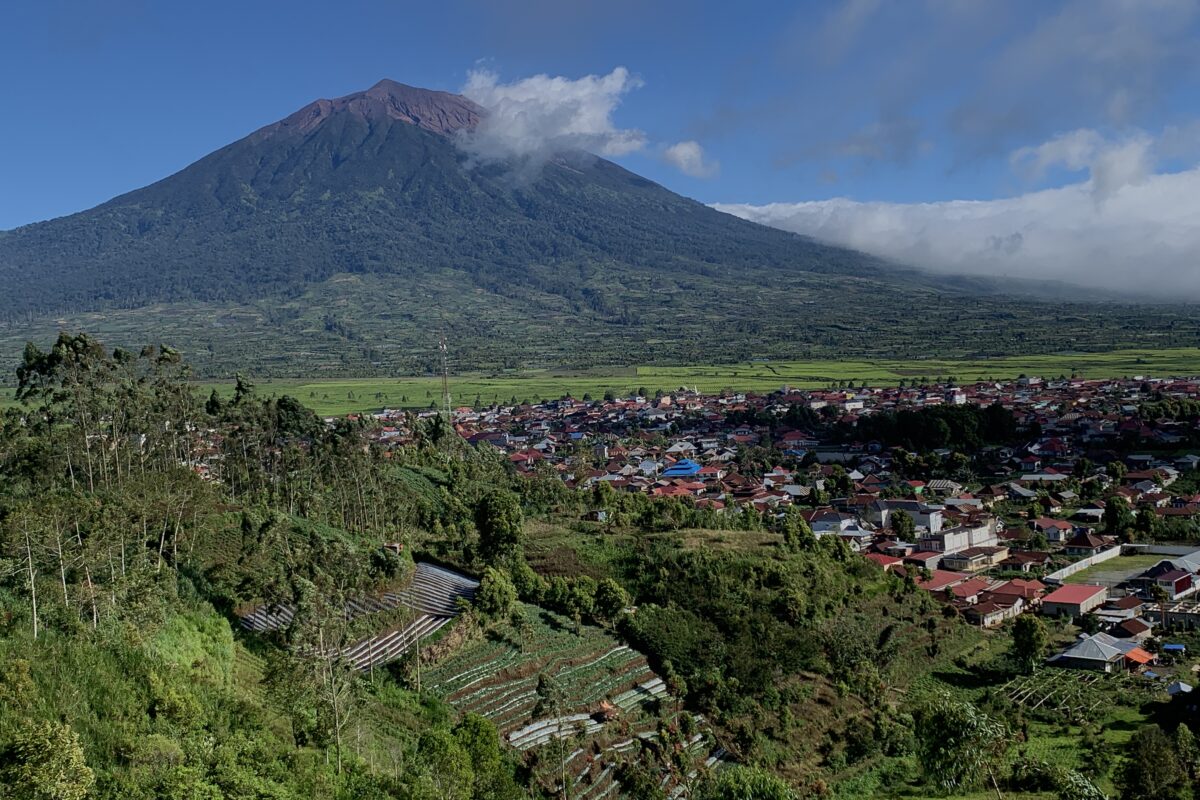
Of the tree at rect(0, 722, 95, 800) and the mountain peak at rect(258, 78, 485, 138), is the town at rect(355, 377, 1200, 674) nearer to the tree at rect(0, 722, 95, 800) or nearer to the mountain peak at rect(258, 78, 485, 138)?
the tree at rect(0, 722, 95, 800)

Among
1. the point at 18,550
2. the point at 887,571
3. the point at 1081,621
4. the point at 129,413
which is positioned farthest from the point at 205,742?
the point at 1081,621

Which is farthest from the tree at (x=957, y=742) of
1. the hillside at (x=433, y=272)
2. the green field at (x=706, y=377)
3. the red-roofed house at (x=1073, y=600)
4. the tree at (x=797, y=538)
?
the hillside at (x=433, y=272)

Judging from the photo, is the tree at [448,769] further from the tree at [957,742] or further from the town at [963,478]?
the town at [963,478]

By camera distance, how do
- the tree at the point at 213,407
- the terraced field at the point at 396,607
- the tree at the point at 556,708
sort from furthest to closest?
the tree at the point at 213,407
the terraced field at the point at 396,607
the tree at the point at 556,708

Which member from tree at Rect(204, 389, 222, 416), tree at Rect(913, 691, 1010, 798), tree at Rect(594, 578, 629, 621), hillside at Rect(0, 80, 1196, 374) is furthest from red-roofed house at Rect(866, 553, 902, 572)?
hillside at Rect(0, 80, 1196, 374)

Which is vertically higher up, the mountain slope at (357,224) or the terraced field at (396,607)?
the mountain slope at (357,224)

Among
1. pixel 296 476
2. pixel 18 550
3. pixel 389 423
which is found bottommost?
pixel 389 423

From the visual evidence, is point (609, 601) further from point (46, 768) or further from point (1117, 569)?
point (1117, 569)

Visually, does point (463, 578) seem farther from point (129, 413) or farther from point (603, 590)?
point (129, 413)
